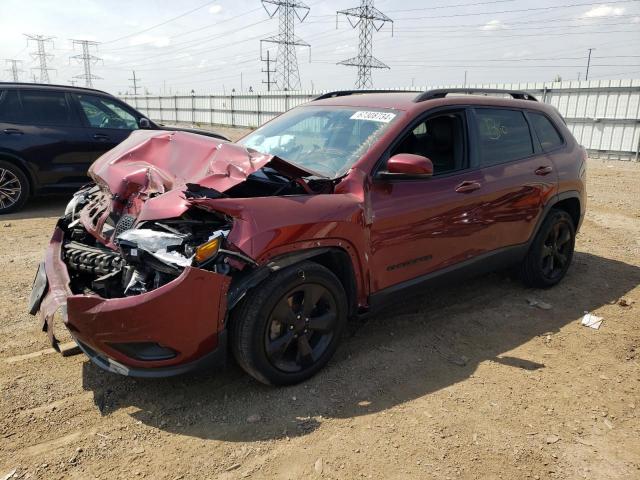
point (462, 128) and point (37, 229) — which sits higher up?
point (462, 128)

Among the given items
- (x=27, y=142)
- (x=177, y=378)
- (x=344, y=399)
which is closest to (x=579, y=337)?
(x=344, y=399)

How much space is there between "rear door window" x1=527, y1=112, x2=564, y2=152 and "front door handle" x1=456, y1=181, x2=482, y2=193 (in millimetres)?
1235

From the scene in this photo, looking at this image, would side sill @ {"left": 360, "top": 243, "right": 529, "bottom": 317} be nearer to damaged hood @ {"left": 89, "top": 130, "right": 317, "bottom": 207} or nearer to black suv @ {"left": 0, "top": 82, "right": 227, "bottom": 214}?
damaged hood @ {"left": 89, "top": 130, "right": 317, "bottom": 207}

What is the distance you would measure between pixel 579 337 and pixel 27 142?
738 cm

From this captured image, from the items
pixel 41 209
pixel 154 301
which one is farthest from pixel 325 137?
pixel 41 209

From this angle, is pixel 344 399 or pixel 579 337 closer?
pixel 344 399

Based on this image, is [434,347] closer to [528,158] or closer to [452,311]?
[452,311]

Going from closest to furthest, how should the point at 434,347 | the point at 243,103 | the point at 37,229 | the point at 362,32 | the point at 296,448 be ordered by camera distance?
the point at 296,448, the point at 434,347, the point at 37,229, the point at 243,103, the point at 362,32

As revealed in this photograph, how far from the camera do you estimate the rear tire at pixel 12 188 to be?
23.7 ft

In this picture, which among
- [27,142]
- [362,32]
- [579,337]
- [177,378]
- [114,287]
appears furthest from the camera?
[362,32]

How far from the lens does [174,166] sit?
3371 millimetres

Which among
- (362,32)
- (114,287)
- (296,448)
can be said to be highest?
(362,32)

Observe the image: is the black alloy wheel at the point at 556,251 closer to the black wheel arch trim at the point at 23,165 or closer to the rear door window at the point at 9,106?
the black wheel arch trim at the point at 23,165

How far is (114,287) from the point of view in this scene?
2.89 metres
